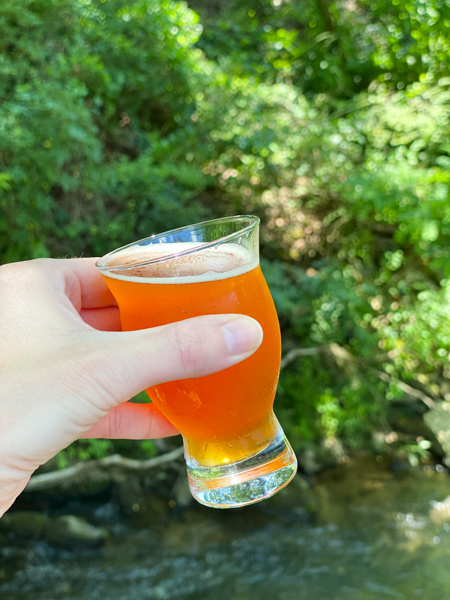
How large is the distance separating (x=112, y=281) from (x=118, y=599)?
10.5 feet

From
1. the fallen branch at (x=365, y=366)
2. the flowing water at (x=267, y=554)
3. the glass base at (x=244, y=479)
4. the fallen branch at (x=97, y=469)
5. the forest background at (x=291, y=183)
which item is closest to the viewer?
the glass base at (x=244, y=479)

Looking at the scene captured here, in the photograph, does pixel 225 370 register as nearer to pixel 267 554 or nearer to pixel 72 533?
pixel 267 554

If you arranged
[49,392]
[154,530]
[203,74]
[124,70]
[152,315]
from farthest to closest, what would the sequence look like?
[203,74], [124,70], [154,530], [152,315], [49,392]

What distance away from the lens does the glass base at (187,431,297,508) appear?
1.15m

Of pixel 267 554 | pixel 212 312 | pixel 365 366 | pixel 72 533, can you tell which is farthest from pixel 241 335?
pixel 365 366

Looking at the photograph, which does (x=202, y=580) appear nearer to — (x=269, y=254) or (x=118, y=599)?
(x=118, y=599)

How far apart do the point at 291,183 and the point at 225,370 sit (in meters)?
4.62

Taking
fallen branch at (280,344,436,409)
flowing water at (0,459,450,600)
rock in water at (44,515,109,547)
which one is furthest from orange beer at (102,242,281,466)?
fallen branch at (280,344,436,409)

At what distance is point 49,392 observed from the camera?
→ 0.96m

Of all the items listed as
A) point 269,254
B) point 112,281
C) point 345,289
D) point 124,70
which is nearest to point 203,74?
point 124,70

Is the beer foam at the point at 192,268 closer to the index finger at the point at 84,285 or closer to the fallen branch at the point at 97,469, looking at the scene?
the index finger at the point at 84,285

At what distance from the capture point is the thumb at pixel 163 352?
95cm

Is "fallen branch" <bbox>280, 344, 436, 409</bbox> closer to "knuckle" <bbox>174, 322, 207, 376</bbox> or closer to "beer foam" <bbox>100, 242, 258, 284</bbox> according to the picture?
"beer foam" <bbox>100, 242, 258, 284</bbox>

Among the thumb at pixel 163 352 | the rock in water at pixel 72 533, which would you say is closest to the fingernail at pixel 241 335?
the thumb at pixel 163 352
